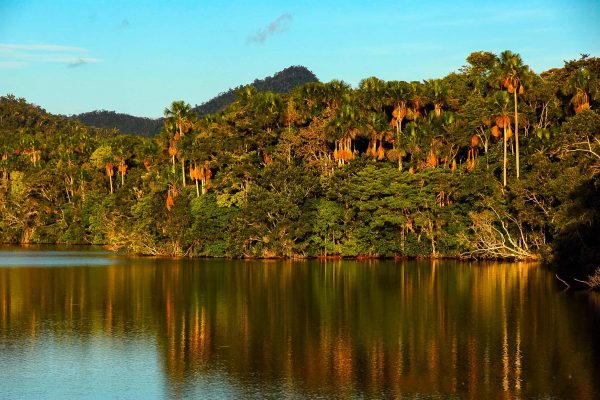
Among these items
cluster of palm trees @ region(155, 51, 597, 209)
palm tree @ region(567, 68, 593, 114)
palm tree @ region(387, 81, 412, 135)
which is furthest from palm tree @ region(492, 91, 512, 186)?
→ palm tree @ region(387, 81, 412, 135)

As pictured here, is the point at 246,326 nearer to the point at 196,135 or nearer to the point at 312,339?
the point at 312,339

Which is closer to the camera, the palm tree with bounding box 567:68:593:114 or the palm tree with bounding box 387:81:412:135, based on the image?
the palm tree with bounding box 567:68:593:114

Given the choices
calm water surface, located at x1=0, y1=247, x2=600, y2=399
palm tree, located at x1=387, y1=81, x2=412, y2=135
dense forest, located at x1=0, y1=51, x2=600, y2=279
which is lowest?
calm water surface, located at x1=0, y1=247, x2=600, y2=399

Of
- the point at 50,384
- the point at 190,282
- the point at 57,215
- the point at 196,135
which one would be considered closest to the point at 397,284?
the point at 190,282

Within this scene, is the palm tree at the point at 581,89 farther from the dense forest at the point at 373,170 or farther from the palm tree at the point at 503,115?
the palm tree at the point at 503,115

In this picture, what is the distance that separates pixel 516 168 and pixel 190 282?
33.1m

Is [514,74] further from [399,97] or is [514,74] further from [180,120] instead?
[180,120]

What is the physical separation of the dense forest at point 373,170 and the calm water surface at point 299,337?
52.6ft

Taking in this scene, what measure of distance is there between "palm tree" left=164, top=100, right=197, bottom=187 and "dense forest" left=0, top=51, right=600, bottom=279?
13 centimetres

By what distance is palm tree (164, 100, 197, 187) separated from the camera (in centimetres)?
8938

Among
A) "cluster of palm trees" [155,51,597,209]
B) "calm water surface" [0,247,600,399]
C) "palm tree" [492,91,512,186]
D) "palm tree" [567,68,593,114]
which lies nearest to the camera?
"calm water surface" [0,247,600,399]

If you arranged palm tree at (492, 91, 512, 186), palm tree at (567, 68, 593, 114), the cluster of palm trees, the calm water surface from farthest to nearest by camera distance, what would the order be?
1. the cluster of palm trees
2. palm tree at (492, 91, 512, 186)
3. palm tree at (567, 68, 593, 114)
4. the calm water surface

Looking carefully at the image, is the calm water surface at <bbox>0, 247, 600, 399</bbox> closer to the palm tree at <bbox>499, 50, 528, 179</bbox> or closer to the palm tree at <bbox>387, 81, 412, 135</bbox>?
the palm tree at <bbox>499, 50, 528, 179</bbox>

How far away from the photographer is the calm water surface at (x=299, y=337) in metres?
23.9
